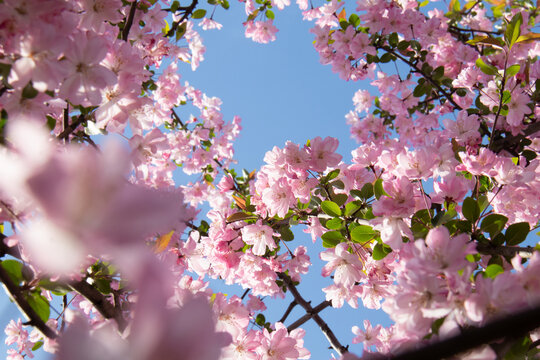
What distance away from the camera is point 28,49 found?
874 millimetres

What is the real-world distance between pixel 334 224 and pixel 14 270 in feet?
3.80

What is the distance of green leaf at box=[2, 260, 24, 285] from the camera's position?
1047 millimetres

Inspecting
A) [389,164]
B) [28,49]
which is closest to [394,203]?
[389,164]

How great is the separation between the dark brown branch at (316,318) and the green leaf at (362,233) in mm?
691

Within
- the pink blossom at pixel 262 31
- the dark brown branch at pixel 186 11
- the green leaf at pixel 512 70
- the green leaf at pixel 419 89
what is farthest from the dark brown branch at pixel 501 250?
the pink blossom at pixel 262 31

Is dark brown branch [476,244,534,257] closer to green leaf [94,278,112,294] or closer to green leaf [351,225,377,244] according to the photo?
green leaf [351,225,377,244]

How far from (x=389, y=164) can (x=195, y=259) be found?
1.10m

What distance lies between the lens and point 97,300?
1.16 meters

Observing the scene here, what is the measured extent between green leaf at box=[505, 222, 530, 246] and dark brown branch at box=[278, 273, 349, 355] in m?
0.94

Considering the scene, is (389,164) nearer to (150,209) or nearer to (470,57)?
(150,209)

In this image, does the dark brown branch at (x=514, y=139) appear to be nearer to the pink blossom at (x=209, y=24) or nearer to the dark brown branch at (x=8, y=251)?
the dark brown branch at (x=8, y=251)

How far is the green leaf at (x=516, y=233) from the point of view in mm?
1231

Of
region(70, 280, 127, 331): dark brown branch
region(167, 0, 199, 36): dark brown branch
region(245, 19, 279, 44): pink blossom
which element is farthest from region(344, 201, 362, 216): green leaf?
region(245, 19, 279, 44): pink blossom

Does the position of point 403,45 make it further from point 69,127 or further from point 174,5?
point 69,127
